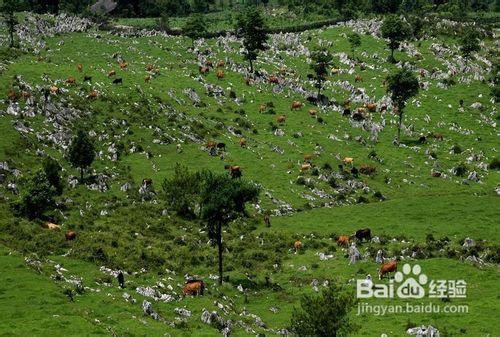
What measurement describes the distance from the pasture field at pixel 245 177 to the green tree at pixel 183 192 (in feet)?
5.04

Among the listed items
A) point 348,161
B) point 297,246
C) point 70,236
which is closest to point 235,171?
point 348,161

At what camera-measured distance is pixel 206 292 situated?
54.8 meters

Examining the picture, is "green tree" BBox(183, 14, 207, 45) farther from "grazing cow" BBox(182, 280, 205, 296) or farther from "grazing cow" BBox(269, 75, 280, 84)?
"grazing cow" BBox(182, 280, 205, 296)

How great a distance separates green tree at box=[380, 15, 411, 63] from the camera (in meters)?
Answer: 136

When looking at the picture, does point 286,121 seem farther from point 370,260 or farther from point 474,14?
point 474,14

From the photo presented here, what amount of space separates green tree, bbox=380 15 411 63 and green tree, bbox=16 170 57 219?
9301 cm

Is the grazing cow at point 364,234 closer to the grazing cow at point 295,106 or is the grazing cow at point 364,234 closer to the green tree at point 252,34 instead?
the grazing cow at point 295,106

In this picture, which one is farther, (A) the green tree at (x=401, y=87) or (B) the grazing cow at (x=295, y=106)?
(B) the grazing cow at (x=295, y=106)

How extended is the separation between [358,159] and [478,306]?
149 feet

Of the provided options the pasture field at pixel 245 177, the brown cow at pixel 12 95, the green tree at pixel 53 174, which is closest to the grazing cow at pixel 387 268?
the pasture field at pixel 245 177

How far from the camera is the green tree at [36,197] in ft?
211

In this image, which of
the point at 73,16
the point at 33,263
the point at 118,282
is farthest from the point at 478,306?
the point at 73,16

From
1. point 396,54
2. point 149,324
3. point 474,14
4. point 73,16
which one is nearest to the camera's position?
point 149,324

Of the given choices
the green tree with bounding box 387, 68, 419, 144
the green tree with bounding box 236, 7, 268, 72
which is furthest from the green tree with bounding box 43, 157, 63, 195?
the green tree with bounding box 236, 7, 268, 72
